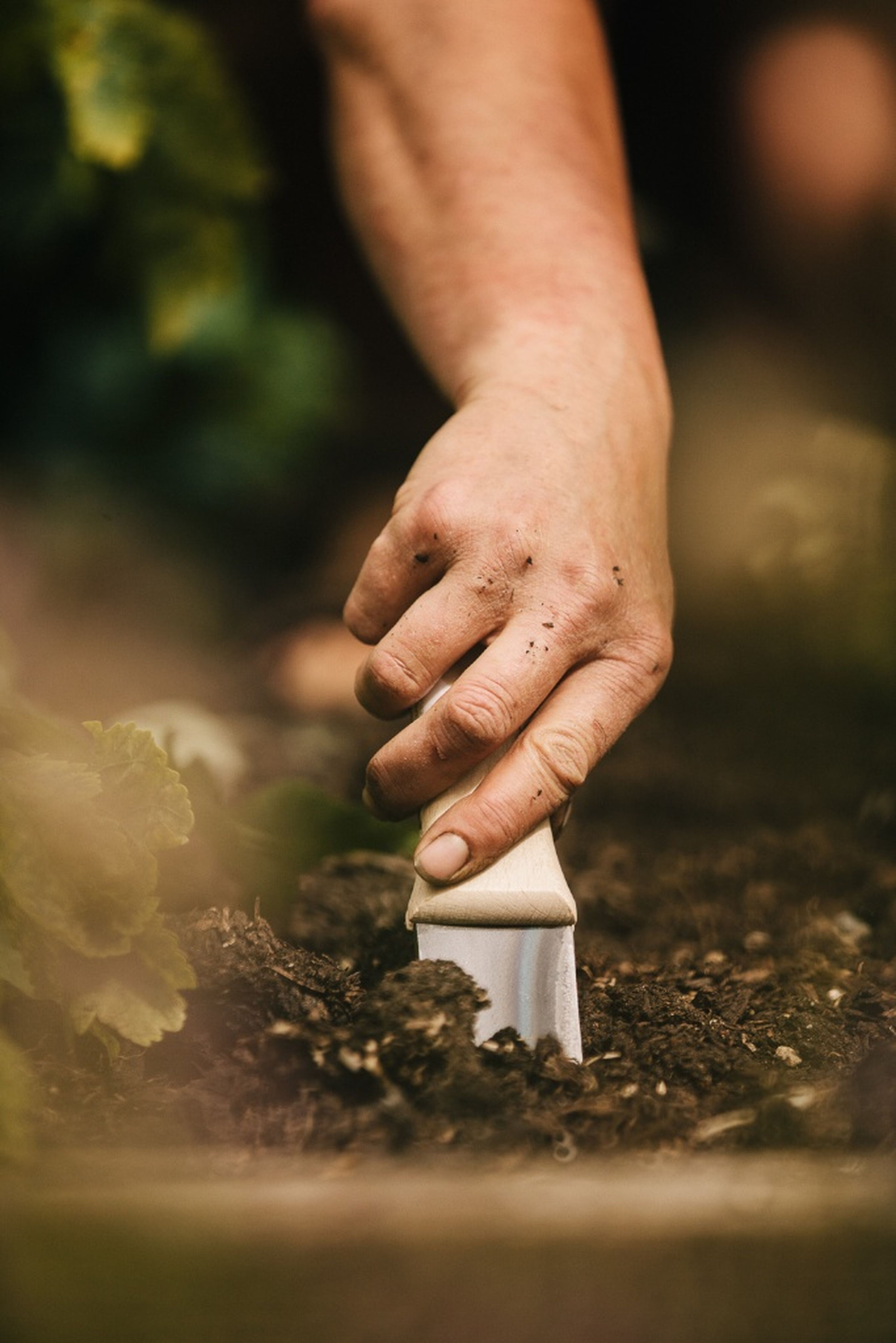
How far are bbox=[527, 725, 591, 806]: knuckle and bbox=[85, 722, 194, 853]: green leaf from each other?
23cm

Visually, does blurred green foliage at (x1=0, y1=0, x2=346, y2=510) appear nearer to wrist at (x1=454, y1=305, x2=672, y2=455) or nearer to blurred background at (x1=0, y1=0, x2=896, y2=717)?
blurred background at (x1=0, y1=0, x2=896, y2=717)

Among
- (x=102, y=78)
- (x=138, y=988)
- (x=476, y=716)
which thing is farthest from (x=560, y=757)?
(x=102, y=78)

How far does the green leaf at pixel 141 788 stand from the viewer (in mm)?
694

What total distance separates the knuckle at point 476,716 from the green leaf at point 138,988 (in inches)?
8.5

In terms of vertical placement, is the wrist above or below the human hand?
above

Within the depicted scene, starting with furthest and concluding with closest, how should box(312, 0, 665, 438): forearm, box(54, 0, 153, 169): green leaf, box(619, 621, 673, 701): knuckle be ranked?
box(54, 0, 153, 169): green leaf
box(312, 0, 665, 438): forearm
box(619, 621, 673, 701): knuckle

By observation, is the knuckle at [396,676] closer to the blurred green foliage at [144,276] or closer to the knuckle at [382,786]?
the knuckle at [382,786]

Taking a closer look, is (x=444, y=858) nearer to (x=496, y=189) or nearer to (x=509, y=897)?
(x=509, y=897)

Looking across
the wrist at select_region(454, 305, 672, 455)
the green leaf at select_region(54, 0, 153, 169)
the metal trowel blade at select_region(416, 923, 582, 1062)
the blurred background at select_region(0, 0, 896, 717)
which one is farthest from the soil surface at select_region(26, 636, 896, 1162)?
the green leaf at select_region(54, 0, 153, 169)

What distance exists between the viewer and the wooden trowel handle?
0.72 m

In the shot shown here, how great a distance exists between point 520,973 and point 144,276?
5.37ft

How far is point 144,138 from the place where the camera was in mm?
1855

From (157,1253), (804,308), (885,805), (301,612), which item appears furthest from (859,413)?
(157,1253)

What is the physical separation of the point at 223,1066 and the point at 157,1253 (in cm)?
19
